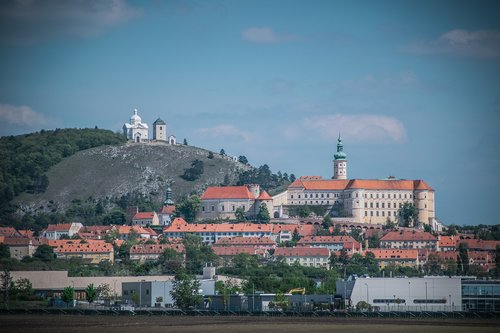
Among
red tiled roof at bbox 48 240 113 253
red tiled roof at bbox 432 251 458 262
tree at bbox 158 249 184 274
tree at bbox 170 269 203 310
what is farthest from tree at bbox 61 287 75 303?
red tiled roof at bbox 432 251 458 262

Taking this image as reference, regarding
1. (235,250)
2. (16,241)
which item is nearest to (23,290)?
(16,241)

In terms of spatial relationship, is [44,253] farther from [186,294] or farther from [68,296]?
[186,294]

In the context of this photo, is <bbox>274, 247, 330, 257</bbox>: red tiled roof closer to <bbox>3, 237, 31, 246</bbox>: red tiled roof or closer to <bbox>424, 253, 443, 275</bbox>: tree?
<bbox>424, 253, 443, 275</bbox>: tree

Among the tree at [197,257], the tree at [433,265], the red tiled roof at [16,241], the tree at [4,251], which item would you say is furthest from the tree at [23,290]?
the tree at [433,265]

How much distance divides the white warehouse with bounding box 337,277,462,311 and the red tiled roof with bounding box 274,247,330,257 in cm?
7446

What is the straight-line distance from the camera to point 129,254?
7726 inches

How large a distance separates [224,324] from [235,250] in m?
104

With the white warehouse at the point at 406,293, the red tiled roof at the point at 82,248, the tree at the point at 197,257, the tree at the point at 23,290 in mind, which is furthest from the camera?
the red tiled roof at the point at 82,248

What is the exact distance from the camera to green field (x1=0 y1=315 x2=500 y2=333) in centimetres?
8419

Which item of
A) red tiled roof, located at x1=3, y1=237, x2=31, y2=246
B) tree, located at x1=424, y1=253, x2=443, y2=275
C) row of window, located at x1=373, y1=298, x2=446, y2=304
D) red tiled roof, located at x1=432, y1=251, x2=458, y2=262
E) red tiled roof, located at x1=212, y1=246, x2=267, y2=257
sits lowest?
row of window, located at x1=373, y1=298, x2=446, y2=304

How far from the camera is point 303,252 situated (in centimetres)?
19225

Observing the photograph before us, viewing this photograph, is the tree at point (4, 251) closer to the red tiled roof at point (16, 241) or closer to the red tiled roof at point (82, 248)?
the red tiled roof at point (16, 241)

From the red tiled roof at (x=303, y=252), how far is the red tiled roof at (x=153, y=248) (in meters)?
14.8

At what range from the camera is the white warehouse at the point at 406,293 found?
112 m
